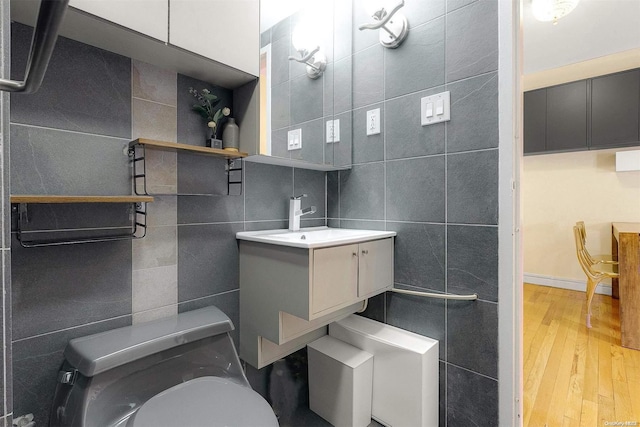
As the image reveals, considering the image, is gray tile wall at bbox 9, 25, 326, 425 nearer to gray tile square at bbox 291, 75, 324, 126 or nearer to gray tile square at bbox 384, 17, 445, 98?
gray tile square at bbox 291, 75, 324, 126

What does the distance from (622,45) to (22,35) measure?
4811 mm

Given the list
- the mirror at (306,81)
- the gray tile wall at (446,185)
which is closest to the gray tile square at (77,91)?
the mirror at (306,81)

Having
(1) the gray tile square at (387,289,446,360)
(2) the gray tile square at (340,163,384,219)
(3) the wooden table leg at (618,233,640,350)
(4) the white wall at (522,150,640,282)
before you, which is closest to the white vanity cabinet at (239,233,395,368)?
(1) the gray tile square at (387,289,446,360)

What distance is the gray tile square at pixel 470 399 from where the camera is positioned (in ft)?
4.07

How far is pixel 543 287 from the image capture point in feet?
13.1

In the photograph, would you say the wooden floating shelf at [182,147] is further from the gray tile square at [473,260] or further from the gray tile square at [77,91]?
the gray tile square at [473,260]

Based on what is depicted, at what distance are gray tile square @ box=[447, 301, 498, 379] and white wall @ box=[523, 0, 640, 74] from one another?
7.94ft

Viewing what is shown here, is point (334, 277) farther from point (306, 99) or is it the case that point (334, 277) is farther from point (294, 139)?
point (306, 99)

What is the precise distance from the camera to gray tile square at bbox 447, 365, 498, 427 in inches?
48.8

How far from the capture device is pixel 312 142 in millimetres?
1707

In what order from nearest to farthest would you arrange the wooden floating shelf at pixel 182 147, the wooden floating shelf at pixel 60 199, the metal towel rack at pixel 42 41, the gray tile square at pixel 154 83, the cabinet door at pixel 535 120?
the metal towel rack at pixel 42 41 < the wooden floating shelf at pixel 60 199 < the wooden floating shelf at pixel 182 147 < the gray tile square at pixel 154 83 < the cabinet door at pixel 535 120

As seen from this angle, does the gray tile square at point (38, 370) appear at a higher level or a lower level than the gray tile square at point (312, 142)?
lower

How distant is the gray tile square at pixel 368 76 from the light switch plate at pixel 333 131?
0.15 metres

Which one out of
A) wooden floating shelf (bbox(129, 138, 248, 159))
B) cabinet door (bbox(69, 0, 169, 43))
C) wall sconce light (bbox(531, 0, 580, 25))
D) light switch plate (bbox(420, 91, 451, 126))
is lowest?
wooden floating shelf (bbox(129, 138, 248, 159))
